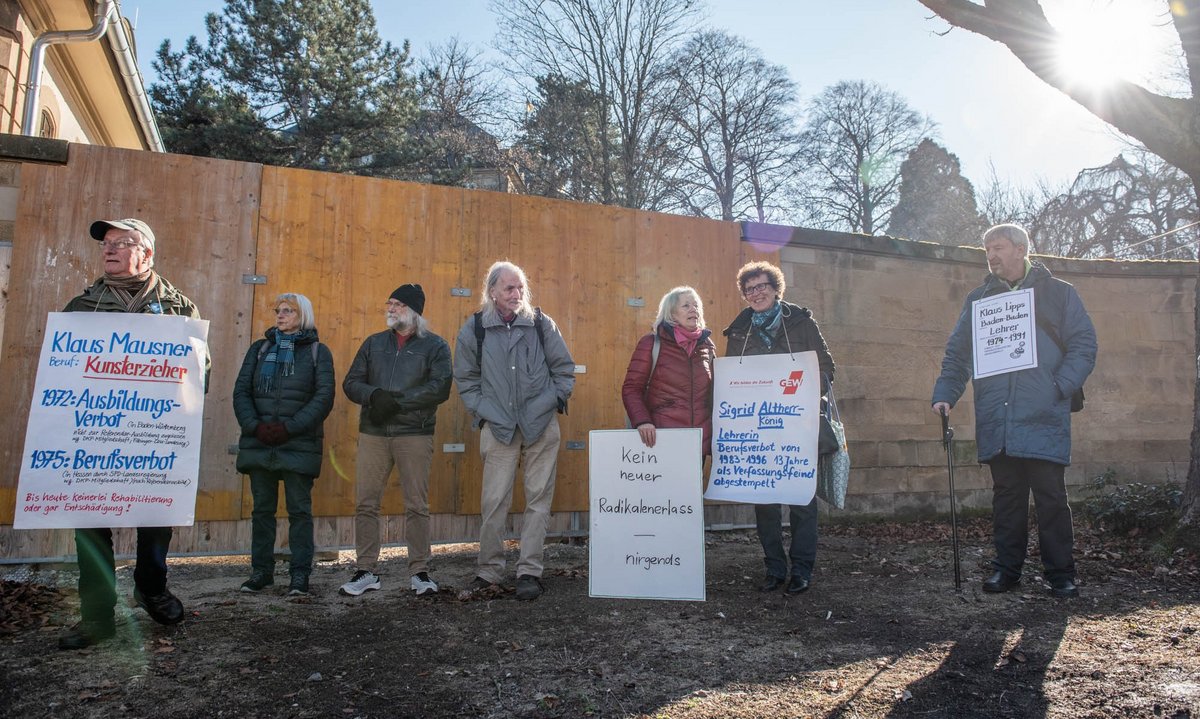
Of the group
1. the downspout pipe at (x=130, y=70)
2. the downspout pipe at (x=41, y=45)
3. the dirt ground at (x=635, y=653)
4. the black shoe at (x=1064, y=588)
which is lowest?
the dirt ground at (x=635, y=653)

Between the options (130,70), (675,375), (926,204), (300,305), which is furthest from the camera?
(926,204)

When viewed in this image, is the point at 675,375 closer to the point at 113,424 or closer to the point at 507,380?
the point at 507,380

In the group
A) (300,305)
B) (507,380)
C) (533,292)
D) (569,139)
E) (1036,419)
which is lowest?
(1036,419)

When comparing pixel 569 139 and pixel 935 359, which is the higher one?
pixel 569 139

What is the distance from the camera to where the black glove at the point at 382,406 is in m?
Result: 4.68

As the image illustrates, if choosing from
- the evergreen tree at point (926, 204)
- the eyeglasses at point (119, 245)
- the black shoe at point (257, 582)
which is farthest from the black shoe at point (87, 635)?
the evergreen tree at point (926, 204)

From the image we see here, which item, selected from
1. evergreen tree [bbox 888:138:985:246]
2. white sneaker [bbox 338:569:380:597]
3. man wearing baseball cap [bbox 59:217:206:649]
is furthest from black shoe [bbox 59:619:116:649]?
evergreen tree [bbox 888:138:985:246]

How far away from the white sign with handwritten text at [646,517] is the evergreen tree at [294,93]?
1717cm

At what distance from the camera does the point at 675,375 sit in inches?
188

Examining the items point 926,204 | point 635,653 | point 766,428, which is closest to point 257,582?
point 635,653

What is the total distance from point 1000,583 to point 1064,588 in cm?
32

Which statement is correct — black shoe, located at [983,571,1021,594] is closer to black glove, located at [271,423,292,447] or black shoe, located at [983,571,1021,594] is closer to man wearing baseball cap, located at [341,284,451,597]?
man wearing baseball cap, located at [341,284,451,597]

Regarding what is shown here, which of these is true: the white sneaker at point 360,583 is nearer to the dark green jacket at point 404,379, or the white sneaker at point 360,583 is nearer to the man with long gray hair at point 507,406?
the man with long gray hair at point 507,406

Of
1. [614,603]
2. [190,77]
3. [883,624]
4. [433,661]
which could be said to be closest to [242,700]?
[433,661]
